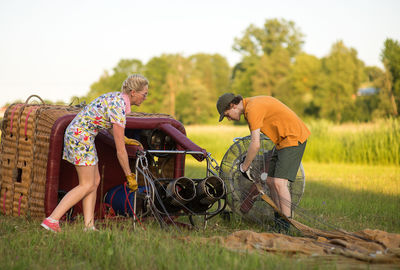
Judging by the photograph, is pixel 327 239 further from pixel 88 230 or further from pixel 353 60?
pixel 353 60

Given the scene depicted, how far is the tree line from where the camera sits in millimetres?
48891

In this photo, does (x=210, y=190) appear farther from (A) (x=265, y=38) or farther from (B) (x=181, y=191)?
(A) (x=265, y=38)

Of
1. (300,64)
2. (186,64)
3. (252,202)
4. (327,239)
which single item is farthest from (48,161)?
→ (186,64)

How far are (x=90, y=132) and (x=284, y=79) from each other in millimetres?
58562

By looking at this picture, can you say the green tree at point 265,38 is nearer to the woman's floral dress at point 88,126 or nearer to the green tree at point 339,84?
the green tree at point 339,84

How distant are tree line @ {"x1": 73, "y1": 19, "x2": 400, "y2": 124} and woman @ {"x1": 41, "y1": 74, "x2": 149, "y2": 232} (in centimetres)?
3902

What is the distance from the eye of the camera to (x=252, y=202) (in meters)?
Answer: 6.74

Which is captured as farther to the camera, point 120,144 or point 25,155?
point 25,155

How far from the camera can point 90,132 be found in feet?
19.0

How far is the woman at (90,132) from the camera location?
5652mm

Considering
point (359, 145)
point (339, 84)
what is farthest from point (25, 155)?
point (339, 84)

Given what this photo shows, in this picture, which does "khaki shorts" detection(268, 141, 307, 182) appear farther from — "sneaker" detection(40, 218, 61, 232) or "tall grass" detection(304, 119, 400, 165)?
"tall grass" detection(304, 119, 400, 165)

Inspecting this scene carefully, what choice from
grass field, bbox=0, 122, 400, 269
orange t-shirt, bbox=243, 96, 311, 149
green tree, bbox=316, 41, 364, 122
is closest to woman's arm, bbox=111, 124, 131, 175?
grass field, bbox=0, 122, 400, 269

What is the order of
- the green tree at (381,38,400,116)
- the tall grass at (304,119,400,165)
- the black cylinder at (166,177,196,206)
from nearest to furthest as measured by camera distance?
the black cylinder at (166,177,196,206) → the tall grass at (304,119,400,165) → the green tree at (381,38,400,116)
